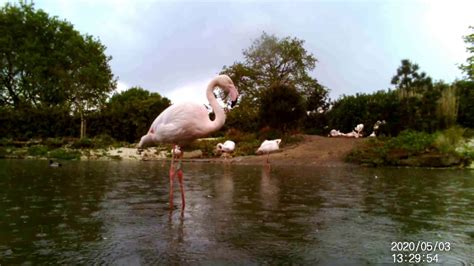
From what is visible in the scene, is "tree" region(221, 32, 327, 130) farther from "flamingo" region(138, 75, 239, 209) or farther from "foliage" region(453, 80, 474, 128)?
"flamingo" region(138, 75, 239, 209)

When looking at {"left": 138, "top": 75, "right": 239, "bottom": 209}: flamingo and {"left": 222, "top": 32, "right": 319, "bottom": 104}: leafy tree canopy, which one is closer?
{"left": 138, "top": 75, "right": 239, "bottom": 209}: flamingo

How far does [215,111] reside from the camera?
8141mm

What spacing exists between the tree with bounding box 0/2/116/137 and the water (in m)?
30.9

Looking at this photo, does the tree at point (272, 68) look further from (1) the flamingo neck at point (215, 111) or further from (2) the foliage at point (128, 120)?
(1) the flamingo neck at point (215, 111)

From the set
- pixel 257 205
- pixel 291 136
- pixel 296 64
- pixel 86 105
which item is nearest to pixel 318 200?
pixel 257 205

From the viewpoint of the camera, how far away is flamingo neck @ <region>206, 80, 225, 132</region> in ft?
26.4

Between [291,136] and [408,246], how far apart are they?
74.2 ft

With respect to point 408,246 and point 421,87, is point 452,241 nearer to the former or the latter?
point 408,246

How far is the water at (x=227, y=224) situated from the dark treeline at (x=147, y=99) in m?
18.4

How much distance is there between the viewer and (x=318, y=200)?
8.29 meters

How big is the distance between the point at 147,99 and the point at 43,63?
9.92 meters

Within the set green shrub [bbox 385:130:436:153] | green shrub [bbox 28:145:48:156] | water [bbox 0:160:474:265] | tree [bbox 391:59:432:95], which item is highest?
tree [bbox 391:59:432:95]

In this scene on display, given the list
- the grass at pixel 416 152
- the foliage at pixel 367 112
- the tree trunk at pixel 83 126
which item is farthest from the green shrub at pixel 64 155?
the foliage at pixel 367 112

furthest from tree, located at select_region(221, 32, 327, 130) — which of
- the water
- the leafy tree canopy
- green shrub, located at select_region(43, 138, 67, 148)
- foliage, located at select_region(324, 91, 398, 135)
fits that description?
the water
